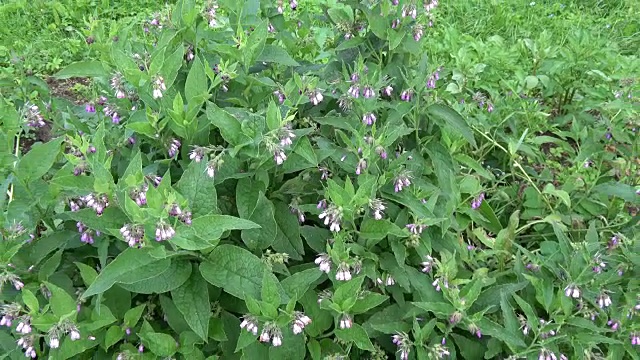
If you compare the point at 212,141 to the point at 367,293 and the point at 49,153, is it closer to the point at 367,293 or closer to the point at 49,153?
the point at 49,153

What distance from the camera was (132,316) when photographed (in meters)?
2.10

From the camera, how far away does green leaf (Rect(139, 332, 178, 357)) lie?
6.62 feet

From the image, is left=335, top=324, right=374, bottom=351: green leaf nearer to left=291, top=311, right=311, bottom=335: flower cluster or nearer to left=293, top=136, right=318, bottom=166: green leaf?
left=291, top=311, right=311, bottom=335: flower cluster

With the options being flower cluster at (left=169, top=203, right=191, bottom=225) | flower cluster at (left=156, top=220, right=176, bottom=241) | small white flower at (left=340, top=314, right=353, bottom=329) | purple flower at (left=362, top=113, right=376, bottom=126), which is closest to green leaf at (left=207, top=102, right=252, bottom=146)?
flower cluster at (left=169, top=203, right=191, bottom=225)

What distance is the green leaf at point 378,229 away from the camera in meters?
2.18

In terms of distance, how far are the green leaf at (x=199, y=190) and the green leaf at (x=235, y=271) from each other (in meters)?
0.14

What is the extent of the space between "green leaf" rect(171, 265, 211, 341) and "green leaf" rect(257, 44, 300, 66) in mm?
1006

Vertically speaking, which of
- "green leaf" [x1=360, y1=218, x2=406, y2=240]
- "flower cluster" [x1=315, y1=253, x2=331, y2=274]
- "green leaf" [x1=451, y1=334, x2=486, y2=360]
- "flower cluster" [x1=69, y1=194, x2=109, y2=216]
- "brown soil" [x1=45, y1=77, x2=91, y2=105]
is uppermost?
"flower cluster" [x1=69, y1=194, x2=109, y2=216]

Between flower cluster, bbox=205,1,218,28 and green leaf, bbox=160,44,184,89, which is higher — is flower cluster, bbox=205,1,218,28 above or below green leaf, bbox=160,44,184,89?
above

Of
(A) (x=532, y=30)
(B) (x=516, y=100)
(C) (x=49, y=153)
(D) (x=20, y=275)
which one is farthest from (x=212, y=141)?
(A) (x=532, y=30)

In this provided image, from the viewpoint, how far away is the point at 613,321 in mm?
2404

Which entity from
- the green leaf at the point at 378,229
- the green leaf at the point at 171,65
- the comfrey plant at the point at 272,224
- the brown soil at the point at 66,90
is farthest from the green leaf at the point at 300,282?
the brown soil at the point at 66,90

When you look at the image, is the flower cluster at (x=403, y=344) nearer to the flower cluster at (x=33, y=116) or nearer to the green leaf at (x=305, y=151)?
the green leaf at (x=305, y=151)

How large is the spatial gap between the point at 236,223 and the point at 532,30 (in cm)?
462
